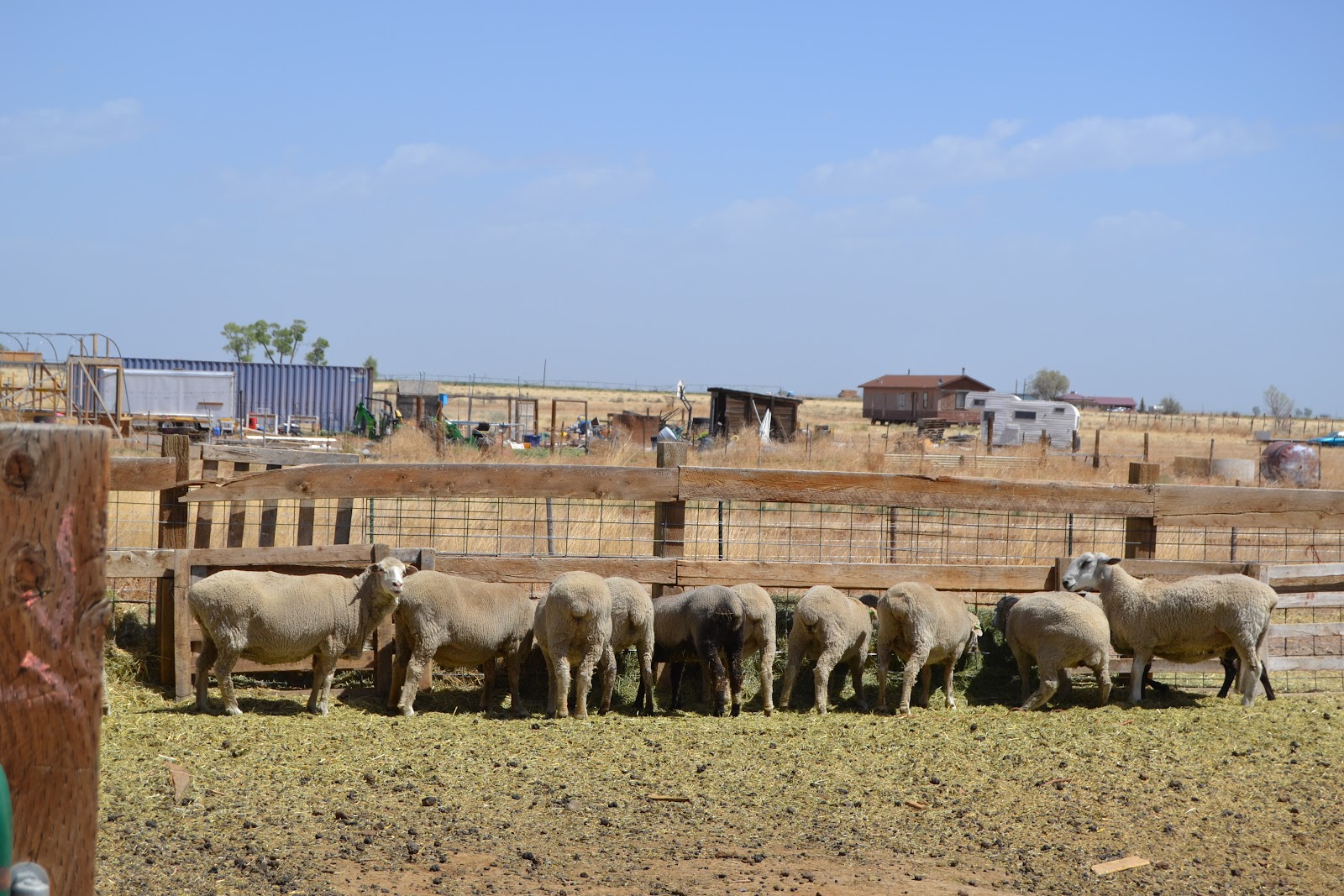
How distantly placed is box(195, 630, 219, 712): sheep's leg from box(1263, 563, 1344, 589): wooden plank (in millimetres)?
8315

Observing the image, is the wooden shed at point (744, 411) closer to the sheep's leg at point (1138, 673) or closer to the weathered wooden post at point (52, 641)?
the sheep's leg at point (1138, 673)

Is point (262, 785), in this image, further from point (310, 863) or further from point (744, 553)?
point (744, 553)

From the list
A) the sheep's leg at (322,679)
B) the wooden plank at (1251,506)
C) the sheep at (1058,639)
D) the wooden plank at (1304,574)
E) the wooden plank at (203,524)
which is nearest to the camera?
the sheep's leg at (322,679)

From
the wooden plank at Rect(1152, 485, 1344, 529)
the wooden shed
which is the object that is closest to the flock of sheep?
the wooden plank at Rect(1152, 485, 1344, 529)

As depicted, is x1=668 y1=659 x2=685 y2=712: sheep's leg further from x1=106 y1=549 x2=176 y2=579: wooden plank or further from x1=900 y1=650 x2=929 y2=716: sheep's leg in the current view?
x1=106 y1=549 x2=176 y2=579: wooden plank

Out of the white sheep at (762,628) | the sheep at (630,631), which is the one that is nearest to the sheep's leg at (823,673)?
the white sheep at (762,628)

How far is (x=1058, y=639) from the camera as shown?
29.1 ft

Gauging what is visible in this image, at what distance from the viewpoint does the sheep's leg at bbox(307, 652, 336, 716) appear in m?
8.21

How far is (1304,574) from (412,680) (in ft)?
24.5

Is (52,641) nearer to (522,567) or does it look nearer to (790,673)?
(522,567)

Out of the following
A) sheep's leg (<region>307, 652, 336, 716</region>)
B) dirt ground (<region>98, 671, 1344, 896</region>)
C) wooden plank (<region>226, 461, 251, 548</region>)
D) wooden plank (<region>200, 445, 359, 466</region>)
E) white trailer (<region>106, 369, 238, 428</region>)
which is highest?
white trailer (<region>106, 369, 238, 428</region>)

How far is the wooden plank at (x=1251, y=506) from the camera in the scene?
10125mm

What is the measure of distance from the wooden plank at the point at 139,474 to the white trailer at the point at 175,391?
33867mm

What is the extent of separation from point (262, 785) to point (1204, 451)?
52678 mm
